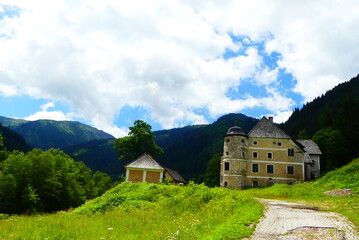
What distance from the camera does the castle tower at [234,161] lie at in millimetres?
47094

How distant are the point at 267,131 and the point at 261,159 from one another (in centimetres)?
502

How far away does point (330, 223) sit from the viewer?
11523mm

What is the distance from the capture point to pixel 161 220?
45.4 feet

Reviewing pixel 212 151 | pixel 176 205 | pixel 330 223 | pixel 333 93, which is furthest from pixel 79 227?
pixel 212 151

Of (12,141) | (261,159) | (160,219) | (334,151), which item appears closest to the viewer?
(160,219)

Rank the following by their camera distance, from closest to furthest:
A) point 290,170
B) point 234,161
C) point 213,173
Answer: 1. point 234,161
2. point 290,170
3. point 213,173

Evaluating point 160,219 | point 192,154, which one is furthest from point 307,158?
point 192,154

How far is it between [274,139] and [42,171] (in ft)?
121

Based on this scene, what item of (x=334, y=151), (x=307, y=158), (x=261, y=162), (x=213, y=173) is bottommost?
(x=213, y=173)

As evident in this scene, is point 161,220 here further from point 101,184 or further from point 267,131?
point 101,184

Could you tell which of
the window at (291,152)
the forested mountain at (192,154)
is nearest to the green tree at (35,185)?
the window at (291,152)

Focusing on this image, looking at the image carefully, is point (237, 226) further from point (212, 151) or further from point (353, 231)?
point (212, 151)

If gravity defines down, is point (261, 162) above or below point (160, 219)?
above

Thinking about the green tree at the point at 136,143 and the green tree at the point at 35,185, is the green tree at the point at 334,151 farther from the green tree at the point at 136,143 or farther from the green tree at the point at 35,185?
the green tree at the point at 35,185
